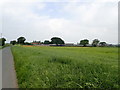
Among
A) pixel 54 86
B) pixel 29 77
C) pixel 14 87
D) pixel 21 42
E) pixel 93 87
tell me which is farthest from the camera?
pixel 21 42

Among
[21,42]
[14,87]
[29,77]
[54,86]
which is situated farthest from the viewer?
[21,42]

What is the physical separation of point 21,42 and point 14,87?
112 meters

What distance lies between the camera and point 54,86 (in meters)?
4.05

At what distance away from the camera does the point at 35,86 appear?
4129 millimetres

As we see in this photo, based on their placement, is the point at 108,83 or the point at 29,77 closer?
the point at 108,83

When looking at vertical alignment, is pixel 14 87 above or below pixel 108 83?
below

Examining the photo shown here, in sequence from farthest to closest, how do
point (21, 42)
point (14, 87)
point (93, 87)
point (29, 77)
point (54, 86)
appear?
point (21, 42) → point (29, 77) → point (14, 87) → point (54, 86) → point (93, 87)

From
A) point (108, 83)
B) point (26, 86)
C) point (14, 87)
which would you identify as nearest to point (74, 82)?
point (108, 83)

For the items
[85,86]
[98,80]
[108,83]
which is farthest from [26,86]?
[108,83]

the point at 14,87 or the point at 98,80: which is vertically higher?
the point at 98,80

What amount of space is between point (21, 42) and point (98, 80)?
11311 cm

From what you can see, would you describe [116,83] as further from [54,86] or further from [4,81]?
[4,81]

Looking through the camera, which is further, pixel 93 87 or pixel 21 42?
pixel 21 42

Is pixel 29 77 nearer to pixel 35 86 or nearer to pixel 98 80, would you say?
pixel 35 86
